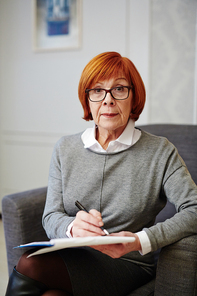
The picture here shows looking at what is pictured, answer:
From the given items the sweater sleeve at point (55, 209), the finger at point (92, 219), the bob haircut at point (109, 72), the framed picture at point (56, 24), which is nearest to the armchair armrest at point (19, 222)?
the sweater sleeve at point (55, 209)

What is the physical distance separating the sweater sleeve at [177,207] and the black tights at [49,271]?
309 millimetres

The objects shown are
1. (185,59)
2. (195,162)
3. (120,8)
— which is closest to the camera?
(195,162)

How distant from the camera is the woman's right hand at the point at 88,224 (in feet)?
3.32

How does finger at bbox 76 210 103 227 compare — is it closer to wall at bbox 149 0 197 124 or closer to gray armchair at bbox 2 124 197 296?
gray armchair at bbox 2 124 197 296

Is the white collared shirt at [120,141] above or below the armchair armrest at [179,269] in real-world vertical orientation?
above

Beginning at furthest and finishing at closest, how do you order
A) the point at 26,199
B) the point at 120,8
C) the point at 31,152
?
the point at 31,152 → the point at 120,8 → the point at 26,199

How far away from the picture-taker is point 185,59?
91.2 inches

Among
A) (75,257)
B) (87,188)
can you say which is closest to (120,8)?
(87,188)

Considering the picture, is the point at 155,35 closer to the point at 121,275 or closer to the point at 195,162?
the point at 195,162

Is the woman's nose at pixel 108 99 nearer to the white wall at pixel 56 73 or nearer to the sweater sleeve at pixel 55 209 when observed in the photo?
the sweater sleeve at pixel 55 209

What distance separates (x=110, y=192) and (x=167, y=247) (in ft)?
0.99

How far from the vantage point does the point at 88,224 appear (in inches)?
40.1

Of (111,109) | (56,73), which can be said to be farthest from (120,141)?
(56,73)

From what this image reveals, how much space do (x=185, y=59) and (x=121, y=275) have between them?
168 cm
